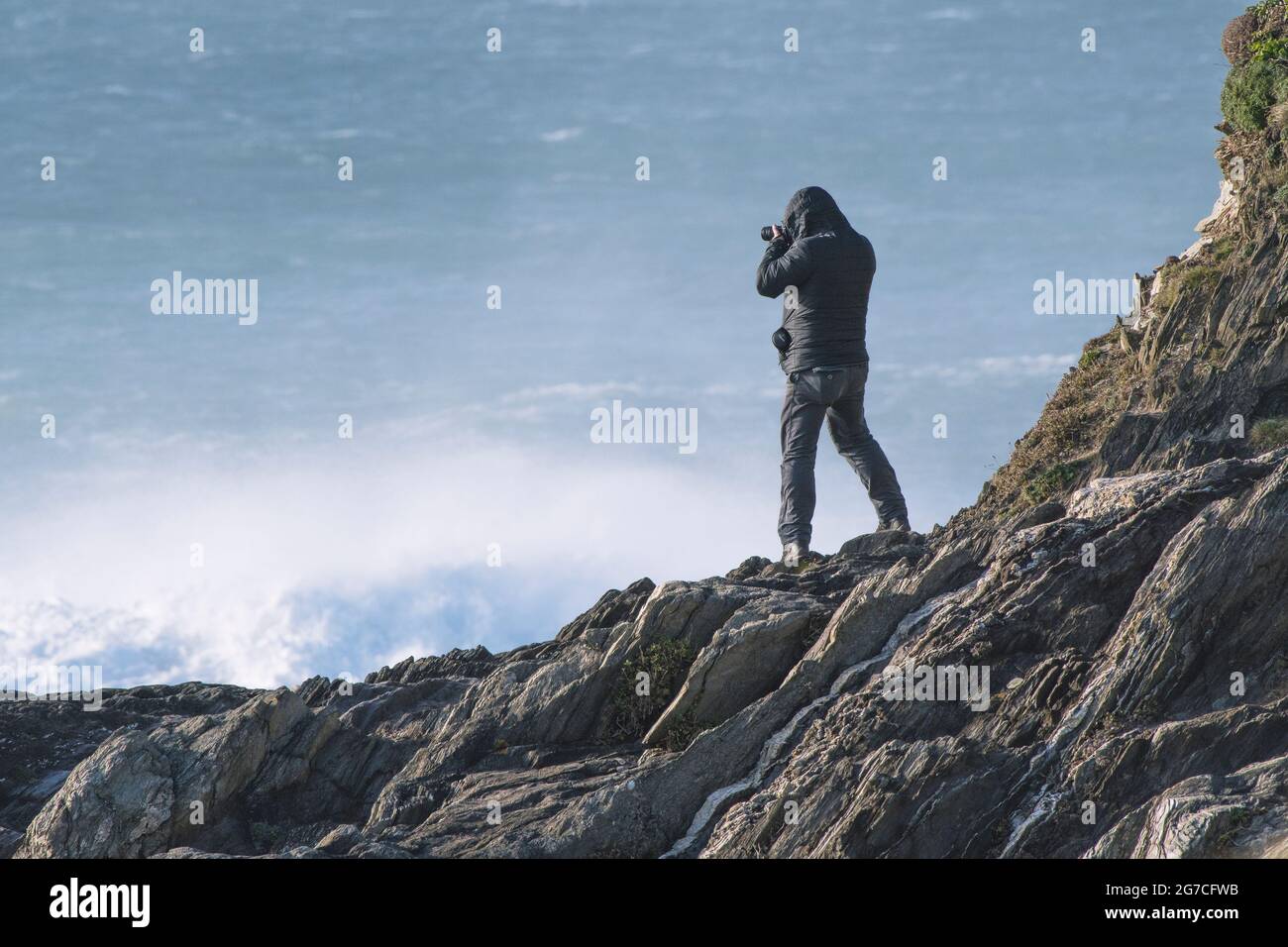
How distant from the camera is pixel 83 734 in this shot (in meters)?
26.8

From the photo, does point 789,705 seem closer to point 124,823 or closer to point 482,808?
point 482,808

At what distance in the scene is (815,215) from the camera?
2706 cm

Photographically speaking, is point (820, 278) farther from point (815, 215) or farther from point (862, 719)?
point (862, 719)

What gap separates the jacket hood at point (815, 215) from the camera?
2708 centimetres

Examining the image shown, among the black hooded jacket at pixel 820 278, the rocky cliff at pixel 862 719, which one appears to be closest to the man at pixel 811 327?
the black hooded jacket at pixel 820 278

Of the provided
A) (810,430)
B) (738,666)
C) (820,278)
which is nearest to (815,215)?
(820,278)

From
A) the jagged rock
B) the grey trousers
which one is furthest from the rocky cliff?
the grey trousers

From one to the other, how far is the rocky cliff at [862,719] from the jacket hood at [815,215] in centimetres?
605

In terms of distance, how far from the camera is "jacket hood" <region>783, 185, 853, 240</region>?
2708 cm

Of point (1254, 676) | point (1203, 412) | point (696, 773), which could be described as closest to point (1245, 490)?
point (1254, 676)

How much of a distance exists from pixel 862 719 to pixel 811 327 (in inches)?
372

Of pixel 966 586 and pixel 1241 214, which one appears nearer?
pixel 966 586

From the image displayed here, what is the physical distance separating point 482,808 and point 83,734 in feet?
34.2

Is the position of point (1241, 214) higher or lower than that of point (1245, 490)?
higher
